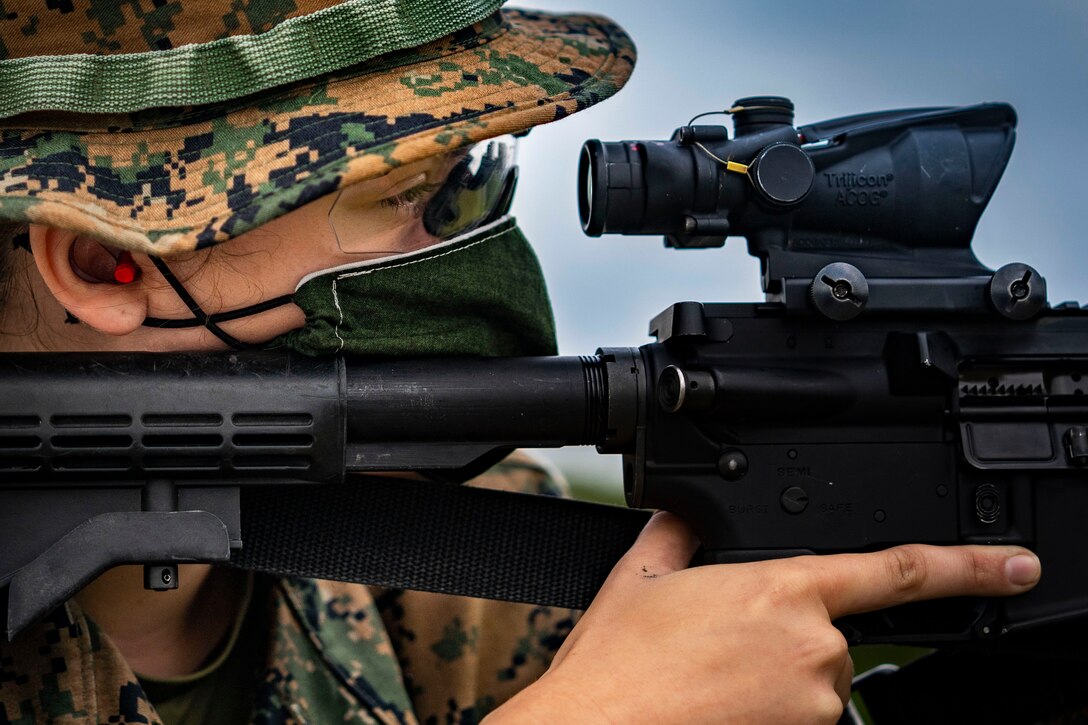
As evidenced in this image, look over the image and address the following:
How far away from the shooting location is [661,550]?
4.89 ft

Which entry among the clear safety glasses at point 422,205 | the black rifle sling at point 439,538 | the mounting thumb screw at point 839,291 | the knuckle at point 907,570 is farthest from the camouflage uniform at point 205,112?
the knuckle at point 907,570

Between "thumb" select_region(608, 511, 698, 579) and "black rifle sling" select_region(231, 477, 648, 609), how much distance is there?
16 cm

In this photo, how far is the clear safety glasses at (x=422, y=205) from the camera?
1.40 metres

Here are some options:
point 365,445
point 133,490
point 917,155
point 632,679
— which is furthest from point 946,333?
point 133,490

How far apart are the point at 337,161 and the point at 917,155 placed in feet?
2.57

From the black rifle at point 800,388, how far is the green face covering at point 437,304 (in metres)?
0.04

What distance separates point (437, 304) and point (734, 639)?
58cm

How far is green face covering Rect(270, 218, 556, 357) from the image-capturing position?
1.38 m

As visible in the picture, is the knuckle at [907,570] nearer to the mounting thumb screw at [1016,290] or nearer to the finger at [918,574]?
the finger at [918,574]

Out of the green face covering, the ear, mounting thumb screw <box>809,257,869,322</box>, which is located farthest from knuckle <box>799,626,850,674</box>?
the ear

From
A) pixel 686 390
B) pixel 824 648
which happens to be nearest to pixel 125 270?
pixel 686 390

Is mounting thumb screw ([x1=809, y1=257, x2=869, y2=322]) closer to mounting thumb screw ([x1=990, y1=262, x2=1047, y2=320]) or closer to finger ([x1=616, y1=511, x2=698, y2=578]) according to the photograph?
mounting thumb screw ([x1=990, y1=262, x2=1047, y2=320])

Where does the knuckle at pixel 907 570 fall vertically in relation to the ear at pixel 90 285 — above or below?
below

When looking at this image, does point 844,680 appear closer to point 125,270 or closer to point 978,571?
point 978,571
